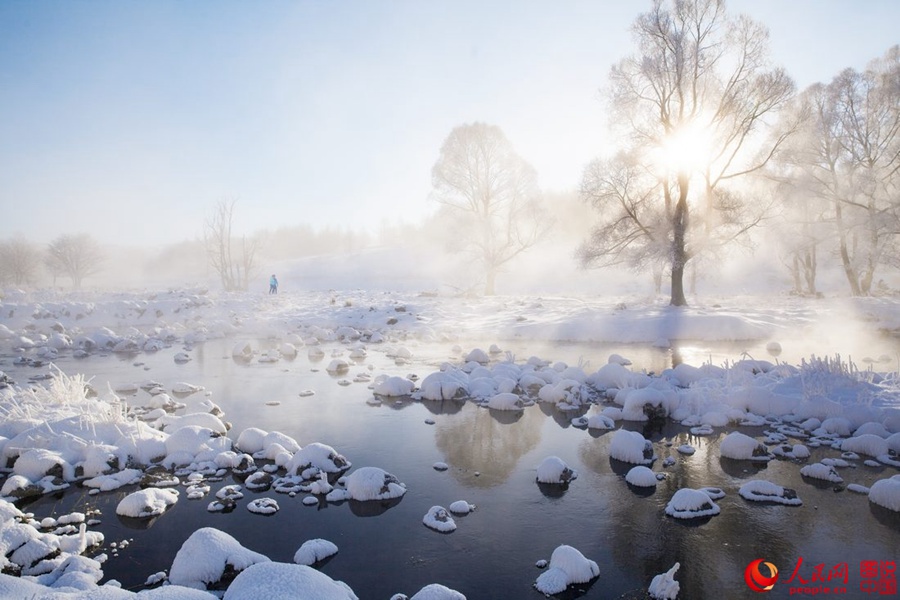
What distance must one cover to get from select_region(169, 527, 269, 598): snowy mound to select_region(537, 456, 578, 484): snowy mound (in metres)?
3.46

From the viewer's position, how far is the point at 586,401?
9.99 m

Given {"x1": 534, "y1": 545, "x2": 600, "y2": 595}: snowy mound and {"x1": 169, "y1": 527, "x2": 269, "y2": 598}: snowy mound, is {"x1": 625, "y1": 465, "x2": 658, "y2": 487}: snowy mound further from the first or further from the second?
{"x1": 169, "y1": 527, "x2": 269, "y2": 598}: snowy mound

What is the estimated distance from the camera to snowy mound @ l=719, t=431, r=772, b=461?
273 inches

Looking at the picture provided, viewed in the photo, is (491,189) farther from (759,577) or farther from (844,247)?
(759,577)

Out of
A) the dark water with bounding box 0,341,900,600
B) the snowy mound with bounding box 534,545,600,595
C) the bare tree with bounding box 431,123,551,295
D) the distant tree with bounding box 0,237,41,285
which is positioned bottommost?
the dark water with bounding box 0,341,900,600

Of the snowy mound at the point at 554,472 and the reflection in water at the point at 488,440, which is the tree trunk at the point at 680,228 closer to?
the reflection in water at the point at 488,440

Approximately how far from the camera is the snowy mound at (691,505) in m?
5.30

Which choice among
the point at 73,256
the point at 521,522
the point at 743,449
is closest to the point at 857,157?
the point at 743,449

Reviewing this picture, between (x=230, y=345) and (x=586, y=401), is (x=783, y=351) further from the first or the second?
(x=230, y=345)

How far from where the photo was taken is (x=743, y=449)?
696cm

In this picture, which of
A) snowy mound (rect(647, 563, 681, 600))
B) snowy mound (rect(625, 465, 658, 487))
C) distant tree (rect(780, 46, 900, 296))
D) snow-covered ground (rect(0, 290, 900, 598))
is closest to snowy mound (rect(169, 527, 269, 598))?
snow-covered ground (rect(0, 290, 900, 598))

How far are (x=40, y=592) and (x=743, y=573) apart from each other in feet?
18.4

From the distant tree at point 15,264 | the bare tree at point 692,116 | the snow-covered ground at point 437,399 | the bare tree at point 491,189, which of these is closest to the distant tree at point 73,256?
the distant tree at point 15,264

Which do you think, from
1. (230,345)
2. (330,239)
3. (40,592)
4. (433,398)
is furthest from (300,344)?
(330,239)
